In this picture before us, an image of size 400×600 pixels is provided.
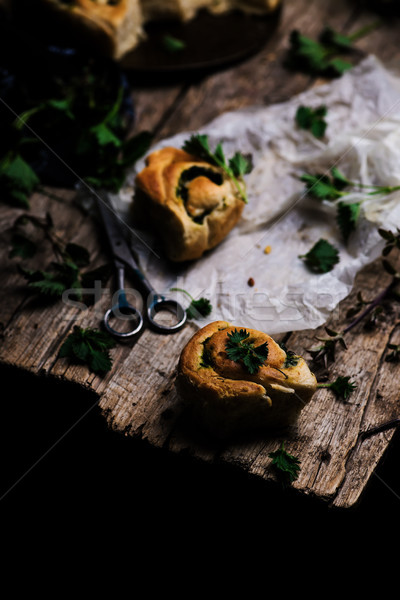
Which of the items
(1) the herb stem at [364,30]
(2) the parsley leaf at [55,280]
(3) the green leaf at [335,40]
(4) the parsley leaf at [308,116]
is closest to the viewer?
(2) the parsley leaf at [55,280]

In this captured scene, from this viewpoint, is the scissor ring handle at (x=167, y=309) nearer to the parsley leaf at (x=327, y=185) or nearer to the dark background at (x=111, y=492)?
the dark background at (x=111, y=492)

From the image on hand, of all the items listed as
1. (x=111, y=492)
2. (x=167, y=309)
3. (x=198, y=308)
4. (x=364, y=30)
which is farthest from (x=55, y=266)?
(x=364, y=30)

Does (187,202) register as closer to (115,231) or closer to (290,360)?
(115,231)

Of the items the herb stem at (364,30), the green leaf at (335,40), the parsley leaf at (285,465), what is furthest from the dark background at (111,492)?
the herb stem at (364,30)

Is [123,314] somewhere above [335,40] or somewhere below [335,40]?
below

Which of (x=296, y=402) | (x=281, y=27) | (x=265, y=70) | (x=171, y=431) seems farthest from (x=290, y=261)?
(x=281, y=27)

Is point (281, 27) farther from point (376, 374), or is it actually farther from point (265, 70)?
point (376, 374)
